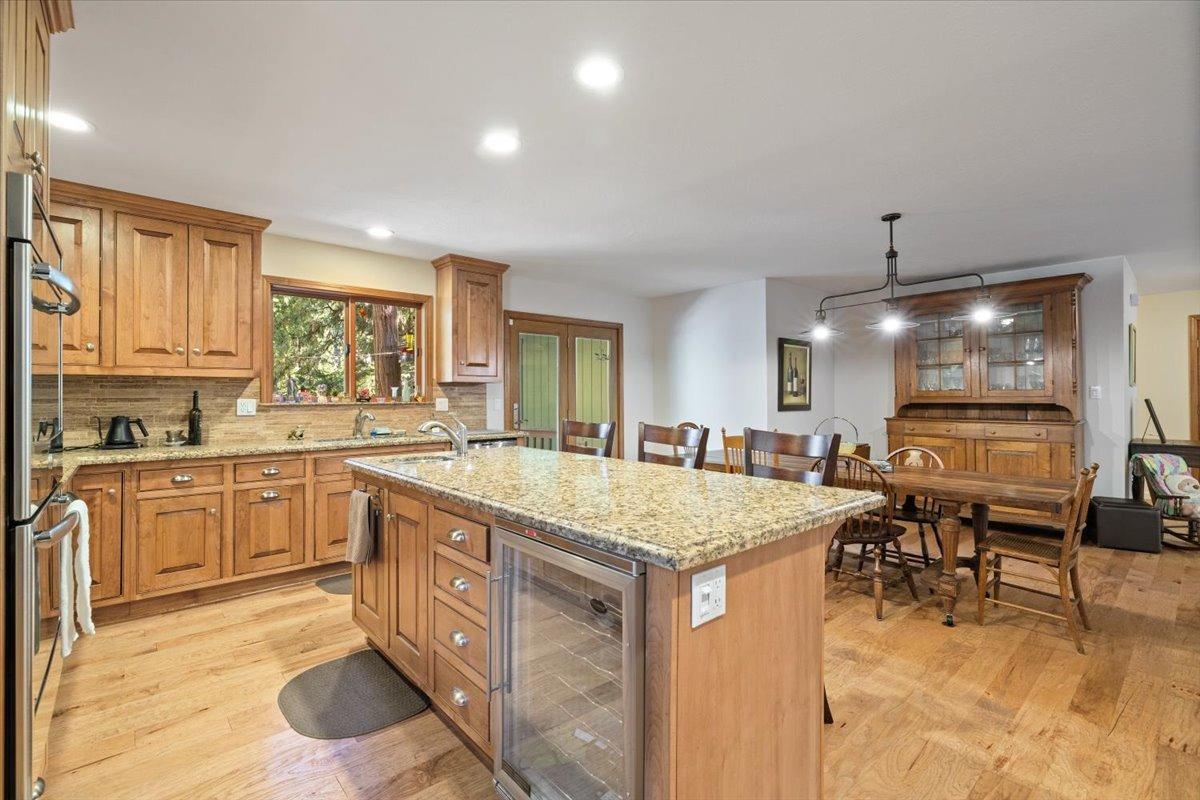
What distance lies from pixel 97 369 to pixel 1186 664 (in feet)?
18.7

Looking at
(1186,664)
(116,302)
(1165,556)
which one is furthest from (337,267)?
(1165,556)

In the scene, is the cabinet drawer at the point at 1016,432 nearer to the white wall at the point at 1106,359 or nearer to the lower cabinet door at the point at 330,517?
the white wall at the point at 1106,359

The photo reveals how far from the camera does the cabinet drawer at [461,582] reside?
1.66 meters

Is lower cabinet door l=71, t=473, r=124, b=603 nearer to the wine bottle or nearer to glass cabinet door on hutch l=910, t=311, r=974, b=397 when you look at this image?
the wine bottle

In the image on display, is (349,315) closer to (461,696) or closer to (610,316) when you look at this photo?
(610,316)

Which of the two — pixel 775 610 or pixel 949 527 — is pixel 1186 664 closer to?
pixel 949 527

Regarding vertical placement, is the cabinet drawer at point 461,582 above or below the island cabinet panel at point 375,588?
above

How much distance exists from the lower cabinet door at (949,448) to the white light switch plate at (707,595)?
4633 mm

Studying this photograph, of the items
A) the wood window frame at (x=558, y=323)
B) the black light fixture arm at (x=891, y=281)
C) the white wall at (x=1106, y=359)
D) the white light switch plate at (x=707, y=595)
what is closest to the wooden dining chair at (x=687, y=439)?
the white light switch plate at (x=707, y=595)

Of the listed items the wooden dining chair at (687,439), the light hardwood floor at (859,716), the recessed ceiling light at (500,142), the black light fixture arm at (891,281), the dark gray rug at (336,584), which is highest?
the recessed ceiling light at (500,142)

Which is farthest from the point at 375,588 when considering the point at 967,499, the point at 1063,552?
the point at 1063,552

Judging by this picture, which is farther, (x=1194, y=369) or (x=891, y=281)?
(x=1194, y=369)

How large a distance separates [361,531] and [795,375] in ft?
15.8

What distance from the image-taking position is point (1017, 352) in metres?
4.98
